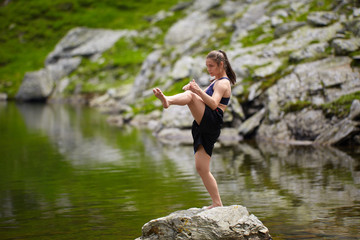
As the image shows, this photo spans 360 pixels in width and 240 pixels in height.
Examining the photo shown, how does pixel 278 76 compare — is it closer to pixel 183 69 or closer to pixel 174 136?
pixel 174 136

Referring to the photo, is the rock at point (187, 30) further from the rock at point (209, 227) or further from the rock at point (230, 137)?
the rock at point (209, 227)

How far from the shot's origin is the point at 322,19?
34.3m

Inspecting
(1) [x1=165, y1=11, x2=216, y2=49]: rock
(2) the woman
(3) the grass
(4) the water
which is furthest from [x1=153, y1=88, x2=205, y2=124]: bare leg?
(3) the grass

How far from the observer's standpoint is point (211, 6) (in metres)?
66.2

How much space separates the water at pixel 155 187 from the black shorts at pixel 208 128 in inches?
89.8

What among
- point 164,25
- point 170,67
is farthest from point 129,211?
point 164,25

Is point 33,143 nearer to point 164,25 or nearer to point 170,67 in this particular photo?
point 170,67

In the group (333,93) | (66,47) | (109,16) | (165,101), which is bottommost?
(333,93)

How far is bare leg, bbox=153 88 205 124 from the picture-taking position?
8.38 meters

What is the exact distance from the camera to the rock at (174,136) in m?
29.2

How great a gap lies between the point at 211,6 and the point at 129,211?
58.1 meters

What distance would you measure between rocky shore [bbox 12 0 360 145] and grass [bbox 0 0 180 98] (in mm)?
51865

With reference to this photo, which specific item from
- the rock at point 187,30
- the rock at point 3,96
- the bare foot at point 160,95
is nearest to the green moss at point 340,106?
the bare foot at point 160,95

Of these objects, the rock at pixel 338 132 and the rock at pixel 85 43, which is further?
the rock at pixel 85 43
